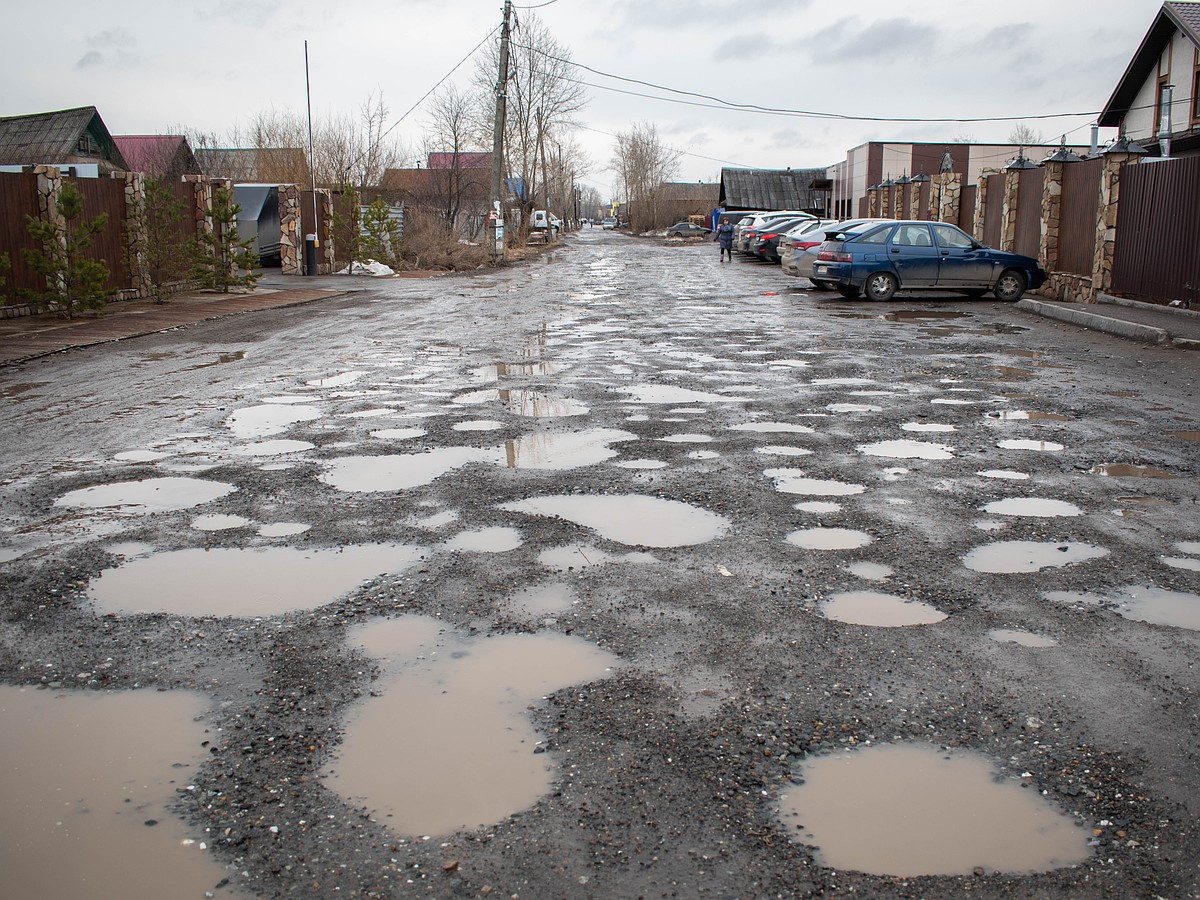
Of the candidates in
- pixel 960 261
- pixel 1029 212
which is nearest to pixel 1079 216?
pixel 1029 212

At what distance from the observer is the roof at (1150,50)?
100 feet

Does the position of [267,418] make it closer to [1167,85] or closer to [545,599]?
[545,599]

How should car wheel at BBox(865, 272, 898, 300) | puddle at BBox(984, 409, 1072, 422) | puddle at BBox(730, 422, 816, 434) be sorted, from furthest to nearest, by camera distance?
1. car wheel at BBox(865, 272, 898, 300)
2. puddle at BBox(984, 409, 1072, 422)
3. puddle at BBox(730, 422, 816, 434)

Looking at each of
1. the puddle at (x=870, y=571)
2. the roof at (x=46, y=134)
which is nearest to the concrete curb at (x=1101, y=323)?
the puddle at (x=870, y=571)

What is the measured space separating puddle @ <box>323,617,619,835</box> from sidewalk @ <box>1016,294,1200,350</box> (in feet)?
37.3

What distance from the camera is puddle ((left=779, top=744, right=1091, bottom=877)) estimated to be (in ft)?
8.45

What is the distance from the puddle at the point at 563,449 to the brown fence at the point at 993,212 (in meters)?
19.3

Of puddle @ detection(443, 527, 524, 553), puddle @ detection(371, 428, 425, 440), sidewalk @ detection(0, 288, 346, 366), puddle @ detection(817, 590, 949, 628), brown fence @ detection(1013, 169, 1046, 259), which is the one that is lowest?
puddle @ detection(817, 590, 949, 628)

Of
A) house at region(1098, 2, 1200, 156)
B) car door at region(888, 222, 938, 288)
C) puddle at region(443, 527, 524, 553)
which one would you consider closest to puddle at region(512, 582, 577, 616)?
puddle at region(443, 527, 524, 553)

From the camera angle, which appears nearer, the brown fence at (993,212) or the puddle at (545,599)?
the puddle at (545,599)

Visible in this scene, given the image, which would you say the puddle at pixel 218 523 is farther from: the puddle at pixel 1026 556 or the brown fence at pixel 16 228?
the brown fence at pixel 16 228

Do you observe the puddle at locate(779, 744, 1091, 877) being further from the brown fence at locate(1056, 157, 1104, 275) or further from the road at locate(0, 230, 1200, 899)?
the brown fence at locate(1056, 157, 1104, 275)

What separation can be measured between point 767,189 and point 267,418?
73.2m

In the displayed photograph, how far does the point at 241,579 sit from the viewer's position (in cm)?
451
